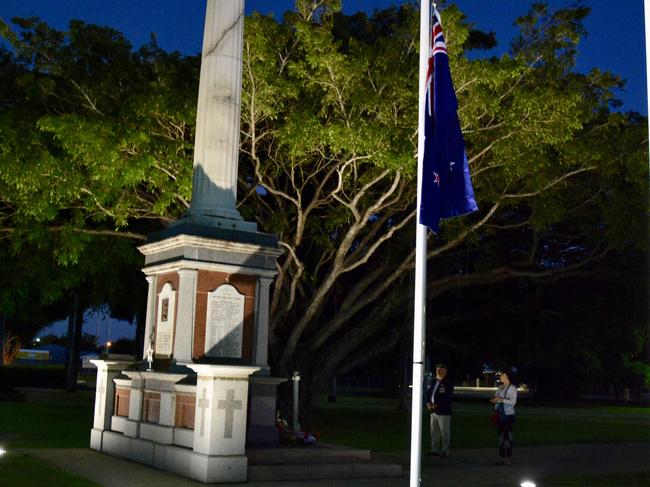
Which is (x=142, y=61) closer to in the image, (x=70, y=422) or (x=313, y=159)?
(x=313, y=159)

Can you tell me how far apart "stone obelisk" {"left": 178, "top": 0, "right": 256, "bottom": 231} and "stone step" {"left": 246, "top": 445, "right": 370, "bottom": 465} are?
12.8 ft

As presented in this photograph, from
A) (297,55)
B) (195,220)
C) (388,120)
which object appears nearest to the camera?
(195,220)

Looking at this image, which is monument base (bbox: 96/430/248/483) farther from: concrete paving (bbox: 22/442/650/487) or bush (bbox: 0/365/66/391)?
bush (bbox: 0/365/66/391)

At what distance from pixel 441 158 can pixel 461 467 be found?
25.8 ft

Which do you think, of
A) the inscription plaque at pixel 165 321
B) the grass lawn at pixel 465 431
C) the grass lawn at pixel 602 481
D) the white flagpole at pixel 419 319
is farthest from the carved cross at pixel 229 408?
the grass lawn at pixel 465 431

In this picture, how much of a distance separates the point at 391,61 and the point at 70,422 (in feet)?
42.7

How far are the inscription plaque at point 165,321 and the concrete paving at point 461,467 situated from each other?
1.95 metres

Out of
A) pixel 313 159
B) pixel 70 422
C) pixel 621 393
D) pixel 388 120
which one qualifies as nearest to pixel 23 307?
pixel 70 422

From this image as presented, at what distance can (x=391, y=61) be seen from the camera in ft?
62.1

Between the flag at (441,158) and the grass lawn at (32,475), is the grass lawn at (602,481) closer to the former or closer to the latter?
the flag at (441,158)

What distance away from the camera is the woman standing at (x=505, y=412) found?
15.5m

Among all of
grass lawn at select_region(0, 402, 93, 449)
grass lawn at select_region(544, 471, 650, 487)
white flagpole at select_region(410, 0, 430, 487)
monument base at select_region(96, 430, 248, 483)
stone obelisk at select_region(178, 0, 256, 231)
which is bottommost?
grass lawn at select_region(0, 402, 93, 449)

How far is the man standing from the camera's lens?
16562 millimetres

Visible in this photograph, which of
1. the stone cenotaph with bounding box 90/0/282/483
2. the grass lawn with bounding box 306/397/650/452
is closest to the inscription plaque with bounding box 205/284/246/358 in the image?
the stone cenotaph with bounding box 90/0/282/483
